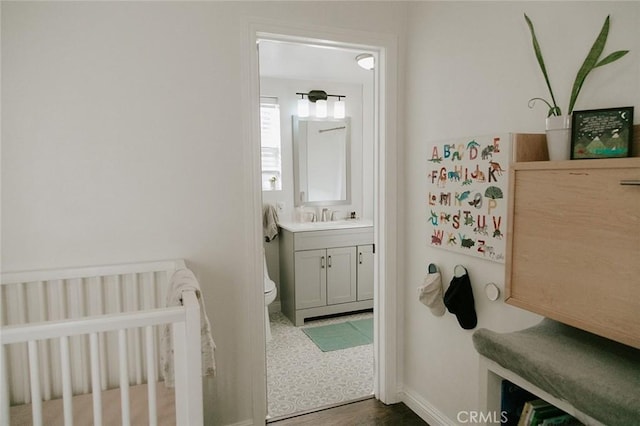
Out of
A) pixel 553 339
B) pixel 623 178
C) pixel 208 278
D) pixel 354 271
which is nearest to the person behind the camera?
pixel 623 178

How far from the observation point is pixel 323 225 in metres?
3.80

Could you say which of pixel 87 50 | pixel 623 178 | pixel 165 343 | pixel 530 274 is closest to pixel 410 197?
pixel 530 274

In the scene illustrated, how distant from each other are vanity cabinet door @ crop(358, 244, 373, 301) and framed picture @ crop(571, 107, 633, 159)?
267 cm

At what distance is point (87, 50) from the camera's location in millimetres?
1751

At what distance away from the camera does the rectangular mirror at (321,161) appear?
400cm

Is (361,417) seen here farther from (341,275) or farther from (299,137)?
(299,137)

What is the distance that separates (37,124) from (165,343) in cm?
112

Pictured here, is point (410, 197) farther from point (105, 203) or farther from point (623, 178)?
point (105, 203)

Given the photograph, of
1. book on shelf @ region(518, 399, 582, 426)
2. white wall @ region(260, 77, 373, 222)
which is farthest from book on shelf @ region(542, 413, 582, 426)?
white wall @ region(260, 77, 373, 222)

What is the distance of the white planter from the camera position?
126 cm

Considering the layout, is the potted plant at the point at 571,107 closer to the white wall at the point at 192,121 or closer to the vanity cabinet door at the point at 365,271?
the white wall at the point at 192,121

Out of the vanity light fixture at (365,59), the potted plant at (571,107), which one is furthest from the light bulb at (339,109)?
the potted plant at (571,107)

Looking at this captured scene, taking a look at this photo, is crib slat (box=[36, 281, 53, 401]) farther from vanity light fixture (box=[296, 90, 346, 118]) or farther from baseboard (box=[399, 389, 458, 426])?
vanity light fixture (box=[296, 90, 346, 118])

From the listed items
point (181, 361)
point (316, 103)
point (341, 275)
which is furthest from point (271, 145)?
point (181, 361)
